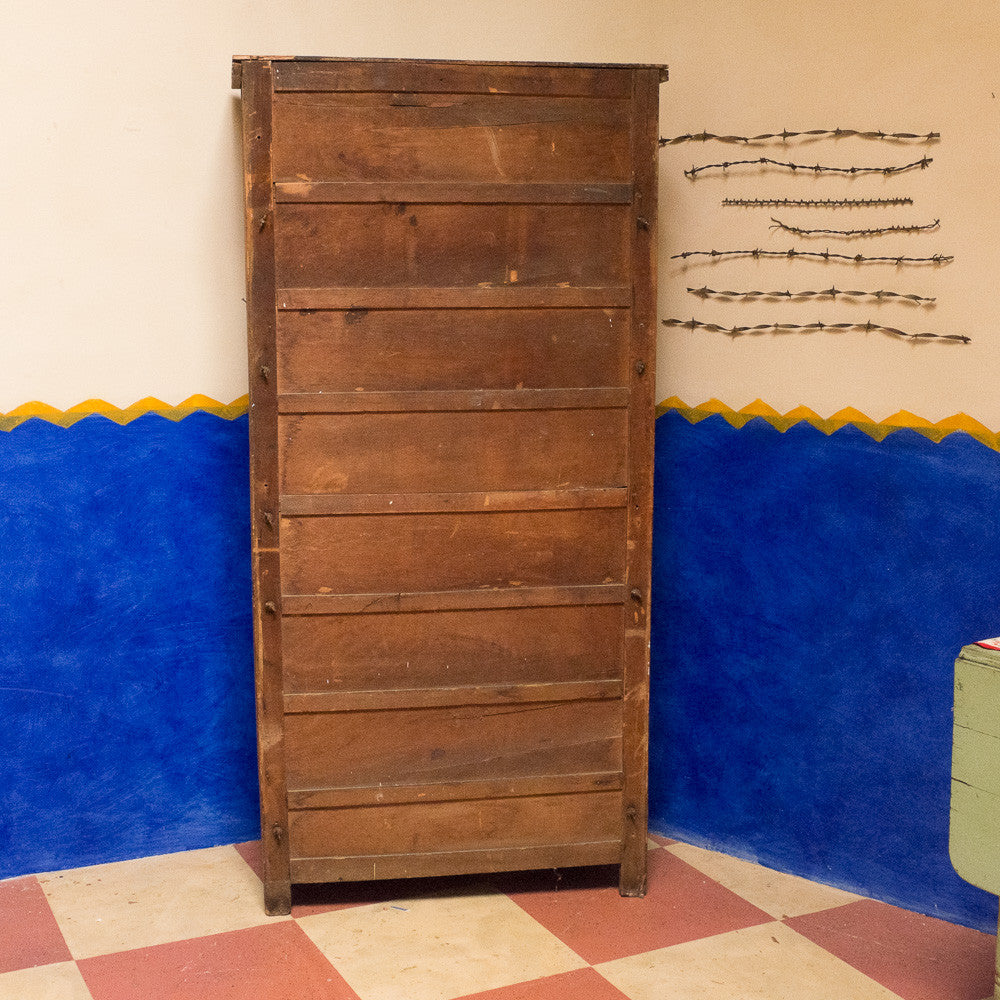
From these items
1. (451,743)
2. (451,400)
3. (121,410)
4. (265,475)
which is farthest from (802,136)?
(121,410)

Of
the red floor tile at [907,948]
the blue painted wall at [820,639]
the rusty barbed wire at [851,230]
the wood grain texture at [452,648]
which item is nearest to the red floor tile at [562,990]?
the red floor tile at [907,948]

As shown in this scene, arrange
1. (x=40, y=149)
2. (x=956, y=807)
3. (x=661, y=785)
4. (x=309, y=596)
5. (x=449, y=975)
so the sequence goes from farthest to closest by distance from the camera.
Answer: (x=661, y=785) → (x=40, y=149) → (x=309, y=596) → (x=449, y=975) → (x=956, y=807)

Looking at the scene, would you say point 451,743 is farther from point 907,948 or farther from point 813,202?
point 813,202

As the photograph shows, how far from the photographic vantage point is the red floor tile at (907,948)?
92.2 inches

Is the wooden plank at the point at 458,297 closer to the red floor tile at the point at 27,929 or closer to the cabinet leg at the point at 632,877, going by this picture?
the cabinet leg at the point at 632,877

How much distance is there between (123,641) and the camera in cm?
288

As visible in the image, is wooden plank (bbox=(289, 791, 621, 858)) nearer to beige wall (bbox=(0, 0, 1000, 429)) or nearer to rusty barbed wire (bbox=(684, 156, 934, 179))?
beige wall (bbox=(0, 0, 1000, 429))

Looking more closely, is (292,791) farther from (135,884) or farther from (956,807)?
(956,807)

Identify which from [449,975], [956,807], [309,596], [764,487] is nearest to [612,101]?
[764,487]

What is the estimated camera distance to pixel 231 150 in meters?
2.84

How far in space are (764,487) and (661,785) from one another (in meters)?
0.92

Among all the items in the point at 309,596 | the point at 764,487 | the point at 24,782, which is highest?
the point at 764,487

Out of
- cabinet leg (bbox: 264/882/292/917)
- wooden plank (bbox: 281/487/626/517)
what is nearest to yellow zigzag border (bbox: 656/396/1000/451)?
wooden plank (bbox: 281/487/626/517)

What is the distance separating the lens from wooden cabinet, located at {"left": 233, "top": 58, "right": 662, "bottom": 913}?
2469 millimetres
